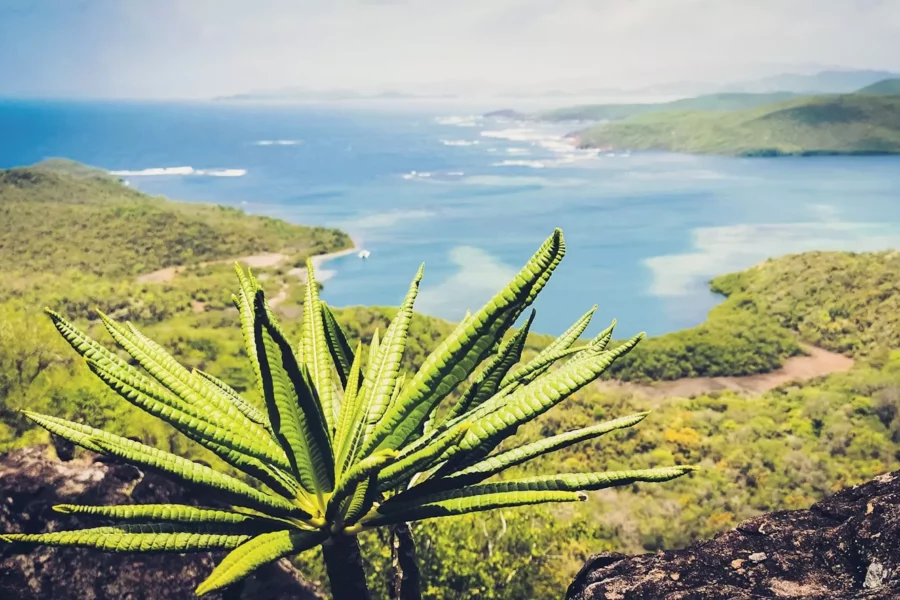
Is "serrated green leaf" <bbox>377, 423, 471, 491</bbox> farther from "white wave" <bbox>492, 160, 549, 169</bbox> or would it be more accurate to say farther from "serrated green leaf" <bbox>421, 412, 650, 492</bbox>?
"white wave" <bbox>492, 160, 549, 169</bbox>

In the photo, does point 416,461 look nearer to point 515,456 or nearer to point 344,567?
point 515,456

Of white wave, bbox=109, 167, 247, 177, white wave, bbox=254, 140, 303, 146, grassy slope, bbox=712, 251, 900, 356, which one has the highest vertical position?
white wave, bbox=254, 140, 303, 146

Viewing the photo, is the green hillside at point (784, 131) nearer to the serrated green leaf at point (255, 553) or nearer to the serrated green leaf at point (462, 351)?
the serrated green leaf at point (462, 351)

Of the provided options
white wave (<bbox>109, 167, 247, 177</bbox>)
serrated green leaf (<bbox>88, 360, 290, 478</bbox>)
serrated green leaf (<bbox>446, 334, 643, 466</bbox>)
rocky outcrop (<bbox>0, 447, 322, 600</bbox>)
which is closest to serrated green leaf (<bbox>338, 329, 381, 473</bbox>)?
serrated green leaf (<bbox>88, 360, 290, 478</bbox>)

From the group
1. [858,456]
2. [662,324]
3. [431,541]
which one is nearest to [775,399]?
[858,456]

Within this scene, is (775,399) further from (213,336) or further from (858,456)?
(213,336)

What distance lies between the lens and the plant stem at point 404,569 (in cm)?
305

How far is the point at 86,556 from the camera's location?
3.69 meters

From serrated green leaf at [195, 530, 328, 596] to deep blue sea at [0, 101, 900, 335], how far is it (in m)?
43.4

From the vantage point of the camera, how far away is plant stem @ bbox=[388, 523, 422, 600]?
305cm

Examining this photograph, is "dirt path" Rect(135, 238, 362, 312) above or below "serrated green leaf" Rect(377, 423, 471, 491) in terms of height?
below

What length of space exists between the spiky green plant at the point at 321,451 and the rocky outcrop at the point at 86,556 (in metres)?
1.44

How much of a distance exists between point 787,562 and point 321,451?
1.70 metres

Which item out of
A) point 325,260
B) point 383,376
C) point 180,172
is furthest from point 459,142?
point 383,376
